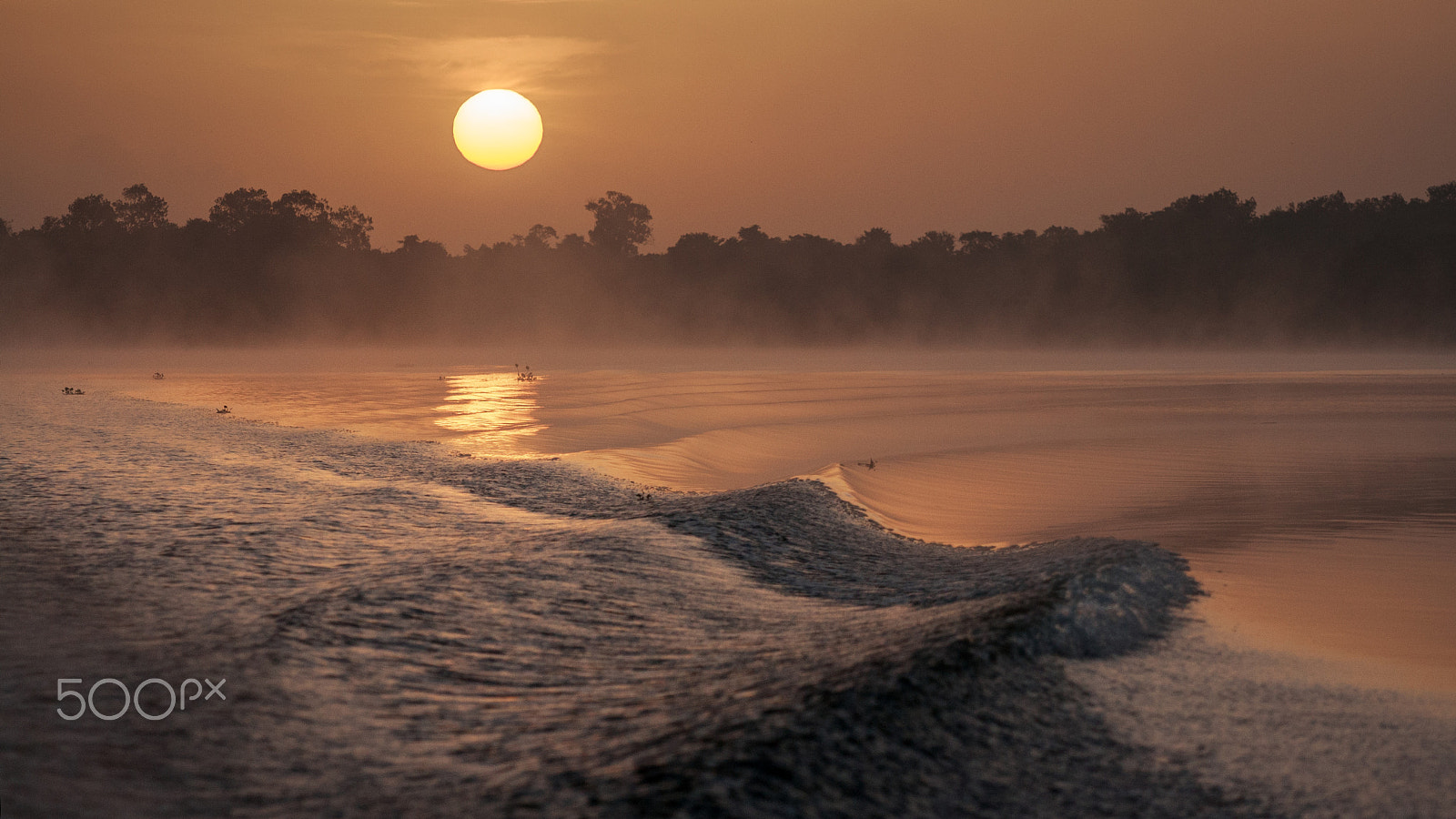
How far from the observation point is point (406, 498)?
9602mm

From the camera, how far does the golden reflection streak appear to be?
14.8 metres

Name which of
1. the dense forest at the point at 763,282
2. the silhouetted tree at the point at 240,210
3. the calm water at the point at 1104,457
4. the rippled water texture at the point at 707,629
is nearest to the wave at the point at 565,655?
the rippled water texture at the point at 707,629

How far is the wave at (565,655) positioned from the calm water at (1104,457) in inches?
46.7

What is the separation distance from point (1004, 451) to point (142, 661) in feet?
40.5

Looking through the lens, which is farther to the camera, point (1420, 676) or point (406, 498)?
point (406, 498)

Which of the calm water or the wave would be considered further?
the calm water

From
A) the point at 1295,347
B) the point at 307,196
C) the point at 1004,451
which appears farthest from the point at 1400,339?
the point at 307,196

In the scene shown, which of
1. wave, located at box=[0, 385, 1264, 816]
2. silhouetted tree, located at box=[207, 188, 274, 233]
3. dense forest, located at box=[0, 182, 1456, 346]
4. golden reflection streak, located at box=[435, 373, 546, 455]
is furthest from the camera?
silhouetted tree, located at box=[207, 188, 274, 233]

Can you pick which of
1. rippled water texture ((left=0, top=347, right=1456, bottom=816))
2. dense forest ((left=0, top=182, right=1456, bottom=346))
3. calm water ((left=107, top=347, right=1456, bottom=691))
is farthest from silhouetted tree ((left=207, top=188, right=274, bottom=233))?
rippled water texture ((left=0, top=347, right=1456, bottom=816))

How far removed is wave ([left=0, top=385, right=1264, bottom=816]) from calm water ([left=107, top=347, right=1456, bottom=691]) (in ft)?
3.89

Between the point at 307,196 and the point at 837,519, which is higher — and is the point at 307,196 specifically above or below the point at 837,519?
above

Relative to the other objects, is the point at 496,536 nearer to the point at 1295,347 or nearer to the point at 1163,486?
the point at 1163,486

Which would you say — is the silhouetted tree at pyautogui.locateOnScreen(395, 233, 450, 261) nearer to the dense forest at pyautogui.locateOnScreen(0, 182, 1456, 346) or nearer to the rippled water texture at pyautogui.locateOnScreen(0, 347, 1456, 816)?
the dense forest at pyautogui.locateOnScreen(0, 182, 1456, 346)

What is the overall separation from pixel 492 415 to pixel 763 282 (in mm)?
75697
